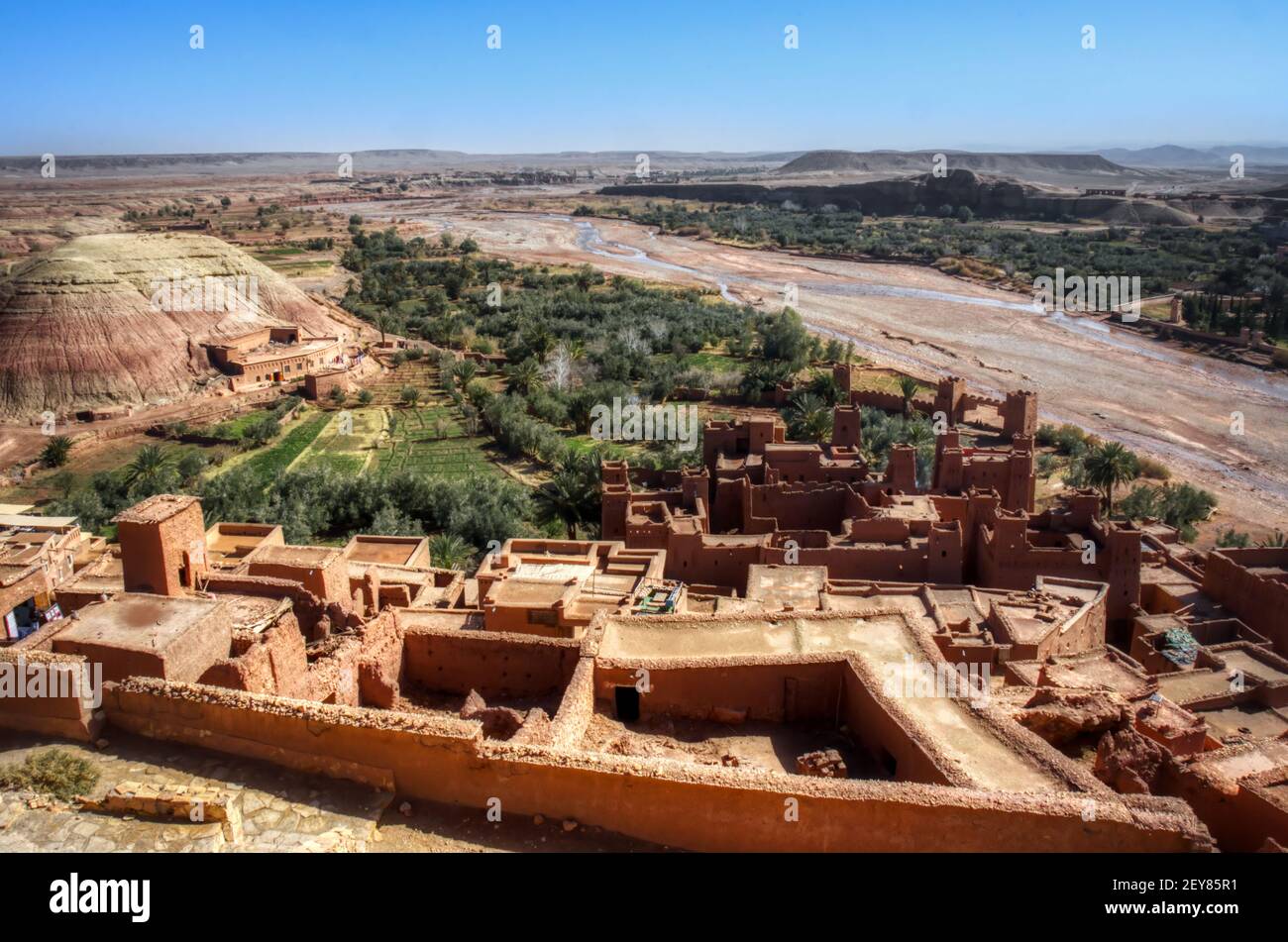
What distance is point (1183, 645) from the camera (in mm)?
18797

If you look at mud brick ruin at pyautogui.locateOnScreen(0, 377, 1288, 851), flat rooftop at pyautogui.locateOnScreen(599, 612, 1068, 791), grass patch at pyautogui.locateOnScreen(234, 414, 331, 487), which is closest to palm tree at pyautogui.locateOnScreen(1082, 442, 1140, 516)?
mud brick ruin at pyautogui.locateOnScreen(0, 377, 1288, 851)

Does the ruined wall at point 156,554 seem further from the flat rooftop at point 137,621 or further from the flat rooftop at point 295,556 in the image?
the flat rooftop at point 137,621

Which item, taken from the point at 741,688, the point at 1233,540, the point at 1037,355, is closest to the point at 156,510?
the point at 741,688

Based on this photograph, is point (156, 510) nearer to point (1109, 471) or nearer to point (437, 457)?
point (437, 457)

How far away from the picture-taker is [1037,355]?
184 ft

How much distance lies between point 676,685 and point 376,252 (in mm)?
86604

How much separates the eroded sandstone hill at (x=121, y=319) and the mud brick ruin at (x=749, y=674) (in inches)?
1117

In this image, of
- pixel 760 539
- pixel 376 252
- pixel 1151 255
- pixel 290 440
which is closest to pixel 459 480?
pixel 290 440

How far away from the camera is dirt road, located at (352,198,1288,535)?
128 feet

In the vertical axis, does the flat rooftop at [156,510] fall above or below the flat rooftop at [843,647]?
above

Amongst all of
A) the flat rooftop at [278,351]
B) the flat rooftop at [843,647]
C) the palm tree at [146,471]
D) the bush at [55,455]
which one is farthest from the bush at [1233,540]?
the flat rooftop at [278,351]

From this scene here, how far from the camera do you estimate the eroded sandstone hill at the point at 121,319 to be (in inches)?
1817

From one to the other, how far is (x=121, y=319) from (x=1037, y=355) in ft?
172

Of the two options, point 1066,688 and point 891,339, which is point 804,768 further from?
point 891,339
